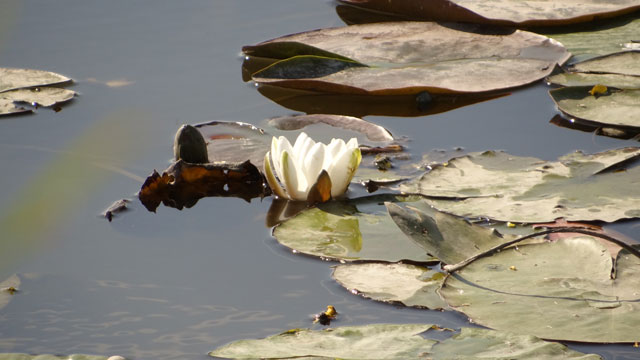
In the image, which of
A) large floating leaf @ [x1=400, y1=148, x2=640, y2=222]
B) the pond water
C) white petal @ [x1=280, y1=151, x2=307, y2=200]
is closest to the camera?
the pond water

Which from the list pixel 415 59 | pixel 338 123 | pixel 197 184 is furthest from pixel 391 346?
pixel 415 59

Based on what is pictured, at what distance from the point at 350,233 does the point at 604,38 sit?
1.59 metres

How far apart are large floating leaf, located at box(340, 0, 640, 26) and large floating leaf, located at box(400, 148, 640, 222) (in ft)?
3.45

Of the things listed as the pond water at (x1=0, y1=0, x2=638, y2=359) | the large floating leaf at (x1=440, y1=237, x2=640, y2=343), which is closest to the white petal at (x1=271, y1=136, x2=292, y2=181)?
the pond water at (x1=0, y1=0, x2=638, y2=359)

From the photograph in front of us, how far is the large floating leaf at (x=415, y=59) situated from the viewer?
8.61ft

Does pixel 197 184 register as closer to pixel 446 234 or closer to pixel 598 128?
pixel 446 234

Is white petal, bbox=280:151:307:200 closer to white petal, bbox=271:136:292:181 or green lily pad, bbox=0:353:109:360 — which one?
white petal, bbox=271:136:292:181

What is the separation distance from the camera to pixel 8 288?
1.67m

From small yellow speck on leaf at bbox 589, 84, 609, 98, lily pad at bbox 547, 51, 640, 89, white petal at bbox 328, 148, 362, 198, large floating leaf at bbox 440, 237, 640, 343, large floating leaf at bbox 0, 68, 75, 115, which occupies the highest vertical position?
large floating leaf at bbox 0, 68, 75, 115

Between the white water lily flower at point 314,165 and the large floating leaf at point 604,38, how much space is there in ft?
4.09

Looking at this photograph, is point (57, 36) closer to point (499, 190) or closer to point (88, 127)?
point (88, 127)

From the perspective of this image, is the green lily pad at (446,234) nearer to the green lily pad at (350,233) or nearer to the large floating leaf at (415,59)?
the green lily pad at (350,233)

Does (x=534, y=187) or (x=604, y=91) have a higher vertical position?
(x=604, y=91)

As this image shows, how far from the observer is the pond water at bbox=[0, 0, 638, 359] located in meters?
1.56
